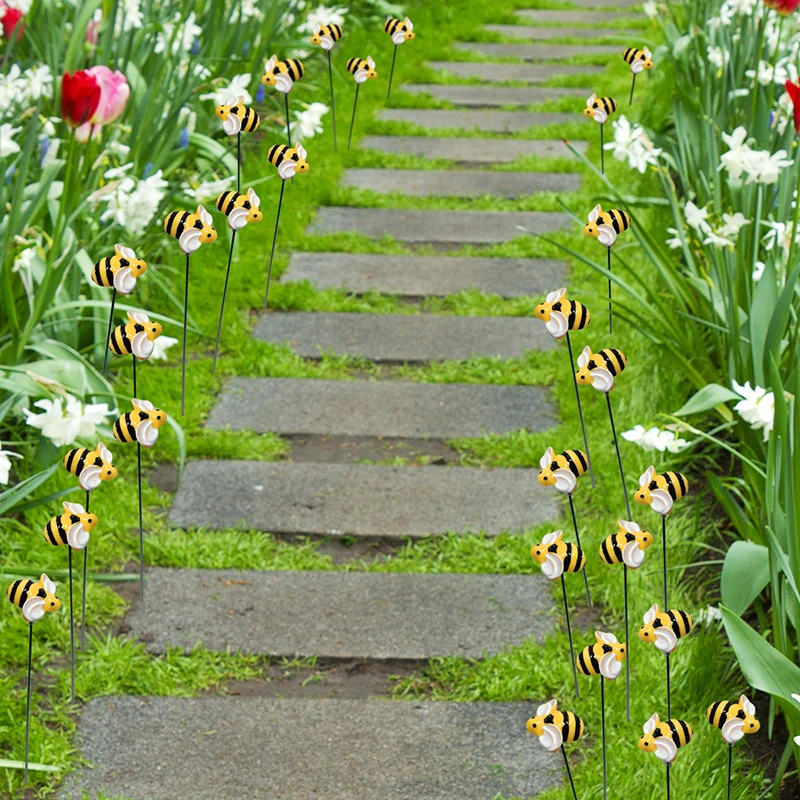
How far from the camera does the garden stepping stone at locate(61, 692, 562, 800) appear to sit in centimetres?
215

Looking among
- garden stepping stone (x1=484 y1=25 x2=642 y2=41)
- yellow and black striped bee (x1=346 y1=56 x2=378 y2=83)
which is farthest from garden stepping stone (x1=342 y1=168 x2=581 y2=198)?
yellow and black striped bee (x1=346 y1=56 x2=378 y2=83)

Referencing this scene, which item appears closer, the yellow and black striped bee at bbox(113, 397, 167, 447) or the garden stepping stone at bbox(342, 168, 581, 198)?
the yellow and black striped bee at bbox(113, 397, 167, 447)

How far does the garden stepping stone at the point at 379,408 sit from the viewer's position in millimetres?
3418

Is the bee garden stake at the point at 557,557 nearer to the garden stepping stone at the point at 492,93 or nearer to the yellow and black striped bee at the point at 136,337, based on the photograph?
the yellow and black striped bee at the point at 136,337

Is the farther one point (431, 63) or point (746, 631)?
point (431, 63)

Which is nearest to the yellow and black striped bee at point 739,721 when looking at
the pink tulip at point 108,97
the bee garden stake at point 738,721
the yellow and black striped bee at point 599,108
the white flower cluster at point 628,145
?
the bee garden stake at point 738,721

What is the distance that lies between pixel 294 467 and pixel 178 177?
1379mm

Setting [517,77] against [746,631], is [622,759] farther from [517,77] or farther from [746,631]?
[517,77]

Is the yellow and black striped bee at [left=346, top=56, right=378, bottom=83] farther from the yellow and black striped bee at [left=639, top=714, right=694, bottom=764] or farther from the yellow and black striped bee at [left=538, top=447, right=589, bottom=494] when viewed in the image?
the yellow and black striped bee at [left=639, top=714, right=694, bottom=764]

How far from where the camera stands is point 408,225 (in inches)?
187

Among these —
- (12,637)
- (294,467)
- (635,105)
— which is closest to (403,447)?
(294,467)

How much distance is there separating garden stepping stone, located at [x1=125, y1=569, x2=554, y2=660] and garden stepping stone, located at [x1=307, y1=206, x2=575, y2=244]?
79.6 inches

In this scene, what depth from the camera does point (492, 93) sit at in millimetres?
5816

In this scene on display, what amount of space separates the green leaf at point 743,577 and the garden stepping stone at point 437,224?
2.52m
